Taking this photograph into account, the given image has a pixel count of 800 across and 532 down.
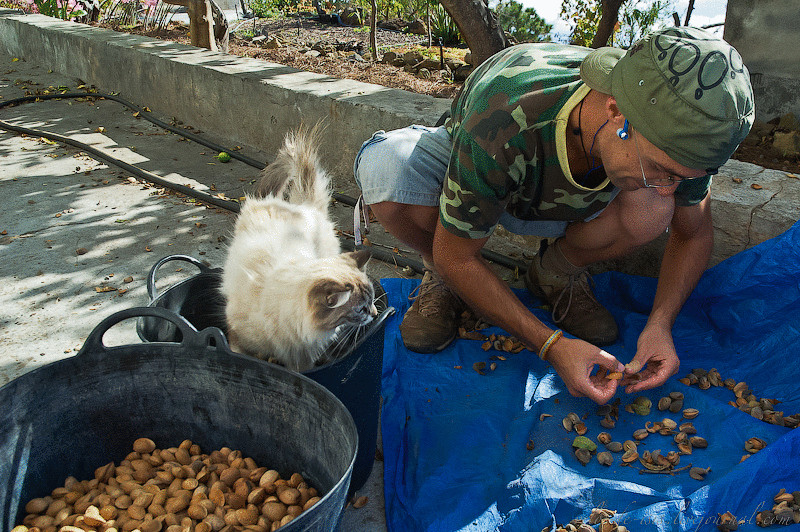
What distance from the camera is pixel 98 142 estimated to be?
17.3ft

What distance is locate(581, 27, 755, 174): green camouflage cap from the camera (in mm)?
1545

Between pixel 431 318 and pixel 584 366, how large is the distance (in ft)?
2.59

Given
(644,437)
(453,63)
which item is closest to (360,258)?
(644,437)

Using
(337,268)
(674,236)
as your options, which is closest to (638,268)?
(674,236)

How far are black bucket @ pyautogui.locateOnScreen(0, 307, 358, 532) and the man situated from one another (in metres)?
0.84

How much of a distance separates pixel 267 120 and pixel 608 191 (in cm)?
317

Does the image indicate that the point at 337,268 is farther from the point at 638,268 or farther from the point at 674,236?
the point at 638,268

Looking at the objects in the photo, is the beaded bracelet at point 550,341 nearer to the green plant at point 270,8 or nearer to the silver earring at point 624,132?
the silver earring at point 624,132

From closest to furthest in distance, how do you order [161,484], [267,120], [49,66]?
[161,484]
[267,120]
[49,66]

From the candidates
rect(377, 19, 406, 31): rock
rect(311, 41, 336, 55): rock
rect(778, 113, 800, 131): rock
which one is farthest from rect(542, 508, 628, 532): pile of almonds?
rect(377, 19, 406, 31): rock

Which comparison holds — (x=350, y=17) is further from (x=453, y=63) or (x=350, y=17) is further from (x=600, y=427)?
(x=600, y=427)

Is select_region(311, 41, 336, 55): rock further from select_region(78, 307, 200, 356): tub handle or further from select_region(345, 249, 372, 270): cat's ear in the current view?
select_region(78, 307, 200, 356): tub handle

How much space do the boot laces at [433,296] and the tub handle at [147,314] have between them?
1209mm

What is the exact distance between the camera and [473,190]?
2014 mm
